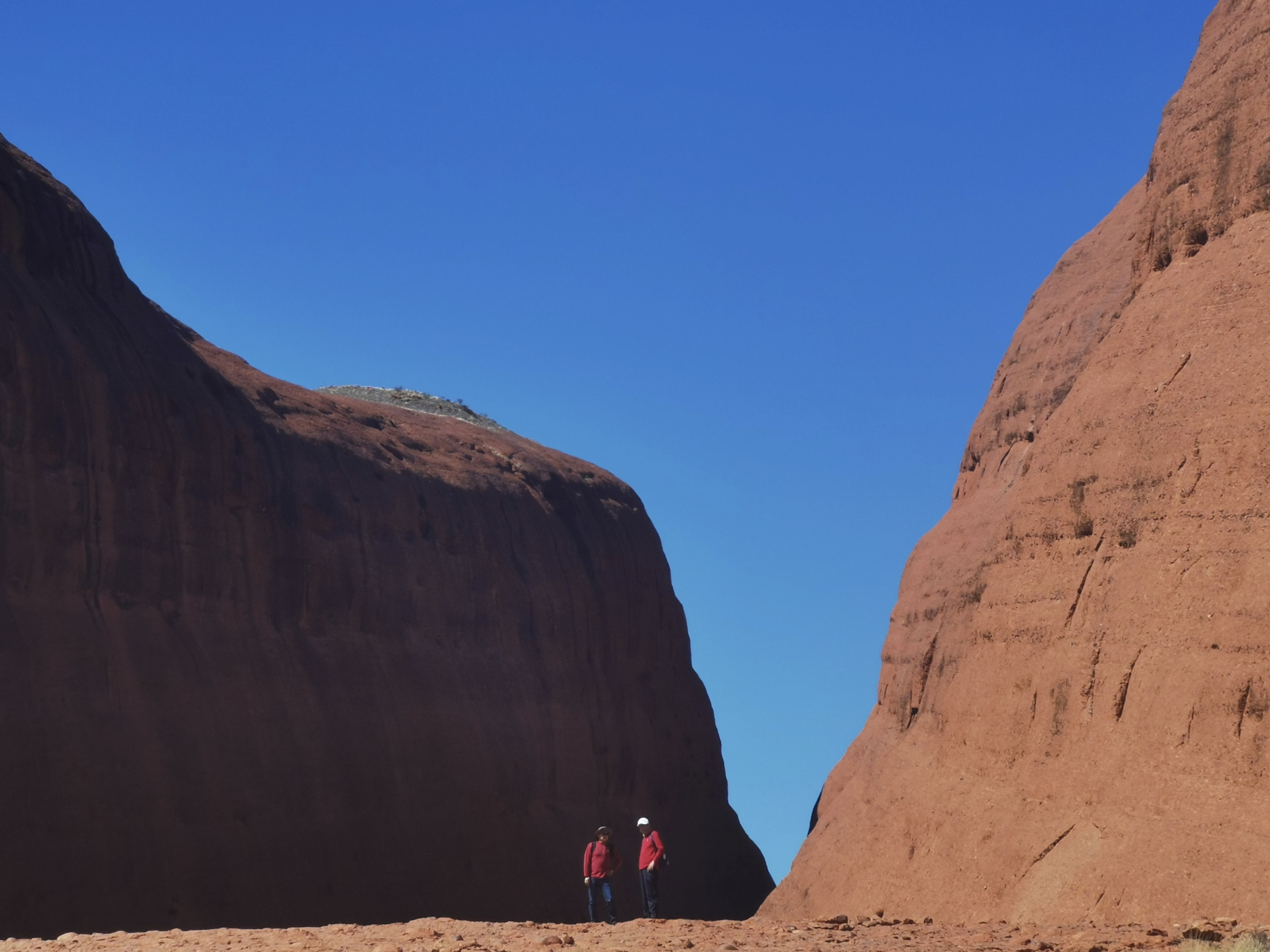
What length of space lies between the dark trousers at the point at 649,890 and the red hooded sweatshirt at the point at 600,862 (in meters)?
0.35

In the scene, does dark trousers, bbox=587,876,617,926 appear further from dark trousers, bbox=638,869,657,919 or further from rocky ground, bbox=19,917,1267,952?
rocky ground, bbox=19,917,1267,952

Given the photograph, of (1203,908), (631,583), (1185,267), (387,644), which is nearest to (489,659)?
(387,644)

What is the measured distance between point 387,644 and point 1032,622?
15.9 metres

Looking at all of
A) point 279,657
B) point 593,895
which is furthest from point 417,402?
point 593,895

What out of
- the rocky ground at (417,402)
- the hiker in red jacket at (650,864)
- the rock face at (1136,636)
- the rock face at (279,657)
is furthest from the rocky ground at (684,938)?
the rocky ground at (417,402)

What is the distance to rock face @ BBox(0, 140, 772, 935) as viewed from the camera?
72.4 ft

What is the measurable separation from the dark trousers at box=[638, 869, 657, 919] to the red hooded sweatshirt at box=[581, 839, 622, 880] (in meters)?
0.35

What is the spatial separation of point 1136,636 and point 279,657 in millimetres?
16622

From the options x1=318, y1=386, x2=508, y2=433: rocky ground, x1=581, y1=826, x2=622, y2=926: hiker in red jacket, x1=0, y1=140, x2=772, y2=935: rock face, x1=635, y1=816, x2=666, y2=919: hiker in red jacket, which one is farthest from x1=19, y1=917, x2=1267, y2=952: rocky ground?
x1=318, y1=386, x2=508, y2=433: rocky ground

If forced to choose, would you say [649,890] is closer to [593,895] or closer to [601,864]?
[601,864]

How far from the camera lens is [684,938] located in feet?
38.4

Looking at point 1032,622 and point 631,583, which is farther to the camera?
point 631,583

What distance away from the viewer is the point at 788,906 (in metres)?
22.2

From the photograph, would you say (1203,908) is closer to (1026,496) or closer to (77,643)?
(1026,496)
